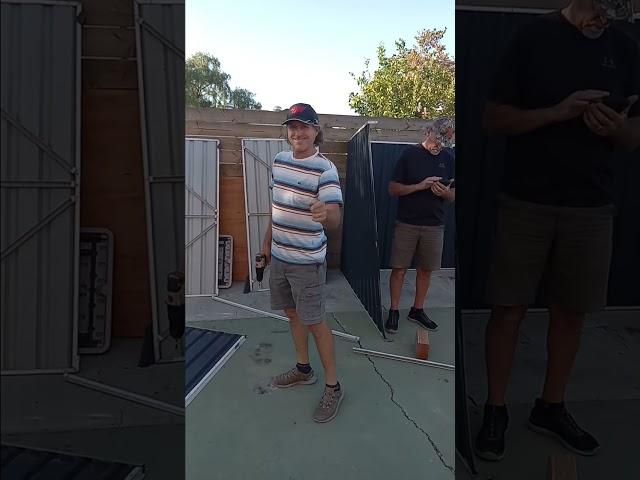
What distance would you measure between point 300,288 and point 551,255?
0.49 m

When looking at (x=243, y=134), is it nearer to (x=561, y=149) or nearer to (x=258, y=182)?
(x=258, y=182)

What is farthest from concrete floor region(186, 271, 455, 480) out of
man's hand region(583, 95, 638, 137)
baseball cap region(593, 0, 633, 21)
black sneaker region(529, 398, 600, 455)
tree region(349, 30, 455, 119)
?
baseball cap region(593, 0, 633, 21)

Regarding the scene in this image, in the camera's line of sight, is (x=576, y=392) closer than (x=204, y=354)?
No

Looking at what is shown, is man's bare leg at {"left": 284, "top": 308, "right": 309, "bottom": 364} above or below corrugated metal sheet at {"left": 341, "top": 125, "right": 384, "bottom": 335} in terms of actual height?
below

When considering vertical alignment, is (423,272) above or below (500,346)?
above

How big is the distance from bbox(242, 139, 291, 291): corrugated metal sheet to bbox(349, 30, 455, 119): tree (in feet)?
0.58

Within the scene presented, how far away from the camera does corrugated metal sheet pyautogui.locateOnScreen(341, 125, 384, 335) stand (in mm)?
733

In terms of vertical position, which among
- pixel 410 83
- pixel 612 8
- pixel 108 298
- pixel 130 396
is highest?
pixel 612 8

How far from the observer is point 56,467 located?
84 centimetres

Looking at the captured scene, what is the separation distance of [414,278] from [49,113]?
78 cm

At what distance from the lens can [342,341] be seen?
2.57 ft

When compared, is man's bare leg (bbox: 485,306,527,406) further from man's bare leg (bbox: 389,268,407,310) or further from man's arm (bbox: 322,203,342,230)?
man's arm (bbox: 322,203,342,230)

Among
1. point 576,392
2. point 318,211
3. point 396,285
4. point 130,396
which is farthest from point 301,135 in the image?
point 576,392

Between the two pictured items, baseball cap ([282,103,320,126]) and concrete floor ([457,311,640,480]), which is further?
concrete floor ([457,311,640,480])
